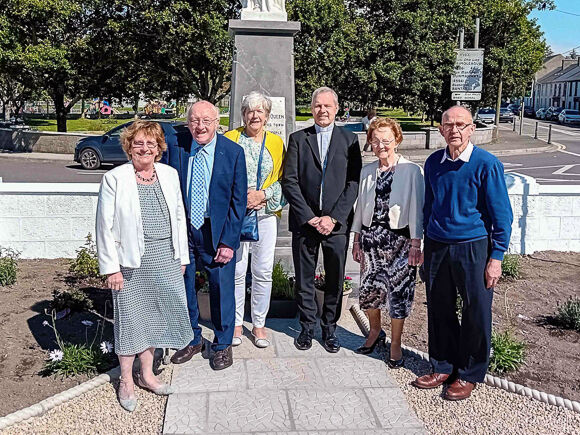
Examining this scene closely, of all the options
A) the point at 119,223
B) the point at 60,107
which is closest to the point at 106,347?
the point at 119,223

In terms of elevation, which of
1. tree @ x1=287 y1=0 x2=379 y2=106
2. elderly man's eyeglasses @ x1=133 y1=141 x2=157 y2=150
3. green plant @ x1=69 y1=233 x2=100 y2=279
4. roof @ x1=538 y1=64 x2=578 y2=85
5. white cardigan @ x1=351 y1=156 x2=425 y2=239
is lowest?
green plant @ x1=69 y1=233 x2=100 y2=279

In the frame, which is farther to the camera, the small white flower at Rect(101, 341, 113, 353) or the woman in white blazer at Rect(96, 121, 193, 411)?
the small white flower at Rect(101, 341, 113, 353)

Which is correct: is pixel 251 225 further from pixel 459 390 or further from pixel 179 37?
pixel 179 37

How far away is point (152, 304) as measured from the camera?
161 inches

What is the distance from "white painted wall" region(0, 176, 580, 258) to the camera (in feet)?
23.9

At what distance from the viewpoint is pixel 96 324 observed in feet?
18.2

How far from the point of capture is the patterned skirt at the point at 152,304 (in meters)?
4.01

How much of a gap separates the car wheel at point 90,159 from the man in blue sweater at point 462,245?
15.3m

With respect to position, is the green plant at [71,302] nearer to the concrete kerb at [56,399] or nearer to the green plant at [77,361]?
the green plant at [77,361]

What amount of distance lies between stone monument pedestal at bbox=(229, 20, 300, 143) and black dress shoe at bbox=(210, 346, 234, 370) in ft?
9.16

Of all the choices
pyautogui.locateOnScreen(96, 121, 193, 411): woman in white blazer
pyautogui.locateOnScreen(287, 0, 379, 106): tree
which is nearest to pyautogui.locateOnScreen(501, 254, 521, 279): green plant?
pyautogui.locateOnScreen(96, 121, 193, 411): woman in white blazer

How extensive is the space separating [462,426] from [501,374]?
3.01ft

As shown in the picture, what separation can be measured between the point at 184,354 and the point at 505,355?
2.47 meters

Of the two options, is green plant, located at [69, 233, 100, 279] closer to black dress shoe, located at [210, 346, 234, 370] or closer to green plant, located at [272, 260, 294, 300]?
green plant, located at [272, 260, 294, 300]
